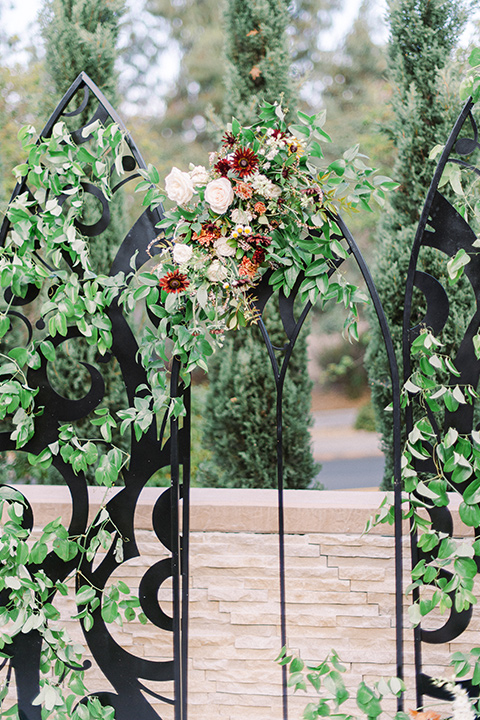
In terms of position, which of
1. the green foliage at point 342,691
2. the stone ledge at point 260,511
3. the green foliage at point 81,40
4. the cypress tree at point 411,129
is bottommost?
the green foliage at point 342,691

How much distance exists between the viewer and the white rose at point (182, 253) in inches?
50.1

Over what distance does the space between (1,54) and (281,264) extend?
3992mm

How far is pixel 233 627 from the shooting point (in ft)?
5.76

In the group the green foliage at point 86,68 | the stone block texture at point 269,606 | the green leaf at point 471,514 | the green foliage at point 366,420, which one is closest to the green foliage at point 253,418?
the green foliage at point 86,68

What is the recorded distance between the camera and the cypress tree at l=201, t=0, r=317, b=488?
7.98 feet

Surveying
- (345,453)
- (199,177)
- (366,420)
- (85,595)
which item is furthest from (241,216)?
(366,420)

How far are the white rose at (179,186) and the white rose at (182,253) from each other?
4.4 inches

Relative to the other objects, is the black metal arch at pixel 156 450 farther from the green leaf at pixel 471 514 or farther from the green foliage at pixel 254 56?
the green foliage at pixel 254 56

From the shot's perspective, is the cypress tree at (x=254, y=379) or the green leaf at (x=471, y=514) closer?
the green leaf at (x=471, y=514)

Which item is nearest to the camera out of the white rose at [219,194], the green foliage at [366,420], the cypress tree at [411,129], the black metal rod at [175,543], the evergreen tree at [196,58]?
the white rose at [219,194]

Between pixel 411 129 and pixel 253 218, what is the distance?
4.70ft

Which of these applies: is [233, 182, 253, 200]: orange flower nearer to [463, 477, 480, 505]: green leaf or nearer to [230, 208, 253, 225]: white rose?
[230, 208, 253, 225]: white rose

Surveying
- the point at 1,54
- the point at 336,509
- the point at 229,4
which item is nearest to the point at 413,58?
the point at 229,4

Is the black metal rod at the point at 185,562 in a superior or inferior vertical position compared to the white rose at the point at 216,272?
inferior
